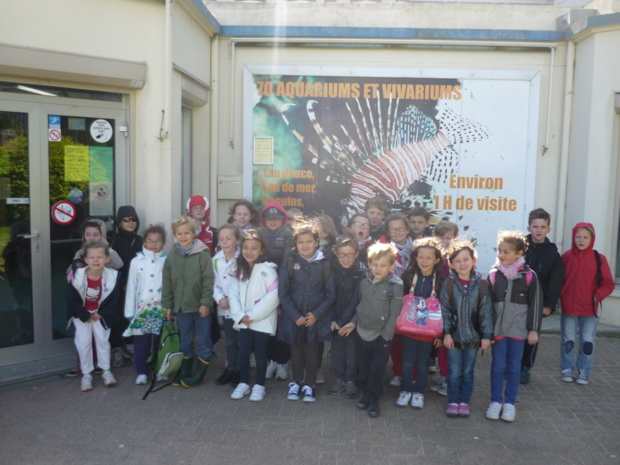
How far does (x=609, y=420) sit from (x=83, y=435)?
13.0ft

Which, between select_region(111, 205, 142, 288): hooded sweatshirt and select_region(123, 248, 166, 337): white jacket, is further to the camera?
select_region(111, 205, 142, 288): hooded sweatshirt

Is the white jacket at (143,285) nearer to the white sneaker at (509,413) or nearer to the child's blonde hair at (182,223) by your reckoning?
the child's blonde hair at (182,223)

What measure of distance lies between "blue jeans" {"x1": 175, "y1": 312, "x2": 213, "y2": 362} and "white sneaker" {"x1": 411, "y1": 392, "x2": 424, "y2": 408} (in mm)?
1823

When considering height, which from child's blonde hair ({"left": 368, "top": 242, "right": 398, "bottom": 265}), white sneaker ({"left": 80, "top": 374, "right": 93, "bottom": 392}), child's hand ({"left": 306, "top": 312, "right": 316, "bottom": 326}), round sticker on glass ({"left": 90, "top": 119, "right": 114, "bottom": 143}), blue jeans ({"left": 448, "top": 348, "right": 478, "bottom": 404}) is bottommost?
white sneaker ({"left": 80, "top": 374, "right": 93, "bottom": 392})

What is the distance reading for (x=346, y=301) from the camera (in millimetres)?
4547

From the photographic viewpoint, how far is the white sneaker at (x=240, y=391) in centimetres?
460

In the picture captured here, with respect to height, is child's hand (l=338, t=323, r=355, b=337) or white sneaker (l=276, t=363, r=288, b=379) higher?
child's hand (l=338, t=323, r=355, b=337)

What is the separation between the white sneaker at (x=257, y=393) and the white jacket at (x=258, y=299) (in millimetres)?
458

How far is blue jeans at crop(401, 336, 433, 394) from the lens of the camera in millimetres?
4480

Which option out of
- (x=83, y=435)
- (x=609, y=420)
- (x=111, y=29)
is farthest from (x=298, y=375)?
(x=111, y=29)

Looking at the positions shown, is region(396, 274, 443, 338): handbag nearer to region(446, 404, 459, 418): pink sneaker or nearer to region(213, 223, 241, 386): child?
region(446, 404, 459, 418): pink sneaker

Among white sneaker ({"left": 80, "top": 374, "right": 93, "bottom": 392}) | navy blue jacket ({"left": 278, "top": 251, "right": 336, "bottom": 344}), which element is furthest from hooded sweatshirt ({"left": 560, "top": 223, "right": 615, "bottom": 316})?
white sneaker ({"left": 80, "top": 374, "right": 93, "bottom": 392})

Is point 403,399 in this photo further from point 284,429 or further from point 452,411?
point 284,429

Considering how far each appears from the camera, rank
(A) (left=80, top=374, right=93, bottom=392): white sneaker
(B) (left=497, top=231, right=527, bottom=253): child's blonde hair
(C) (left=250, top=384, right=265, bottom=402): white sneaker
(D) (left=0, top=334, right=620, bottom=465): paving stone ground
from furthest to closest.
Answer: (A) (left=80, top=374, right=93, bottom=392): white sneaker
(C) (left=250, top=384, right=265, bottom=402): white sneaker
(B) (left=497, top=231, right=527, bottom=253): child's blonde hair
(D) (left=0, top=334, right=620, bottom=465): paving stone ground
